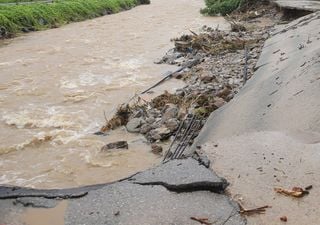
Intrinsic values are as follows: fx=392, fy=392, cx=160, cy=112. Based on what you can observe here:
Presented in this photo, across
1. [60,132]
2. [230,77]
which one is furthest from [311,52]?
[60,132]

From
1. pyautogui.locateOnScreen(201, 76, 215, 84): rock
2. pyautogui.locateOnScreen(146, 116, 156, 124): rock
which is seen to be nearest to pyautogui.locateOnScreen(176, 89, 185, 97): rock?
pyautogui.locateOnScreen(201, 76, 215, 84): rock

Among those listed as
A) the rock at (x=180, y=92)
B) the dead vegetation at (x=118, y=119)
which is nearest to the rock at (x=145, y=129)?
the dead vegetation at (x=118, y=119)

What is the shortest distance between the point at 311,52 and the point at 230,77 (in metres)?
2.44

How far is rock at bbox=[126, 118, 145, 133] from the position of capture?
8.42 m

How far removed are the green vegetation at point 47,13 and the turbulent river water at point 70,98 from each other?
1030 mm

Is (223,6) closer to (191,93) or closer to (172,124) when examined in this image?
(191,93)

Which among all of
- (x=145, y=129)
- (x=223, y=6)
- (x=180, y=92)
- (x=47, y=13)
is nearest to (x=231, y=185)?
(x=145, y=129)

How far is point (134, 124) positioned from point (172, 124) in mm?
932

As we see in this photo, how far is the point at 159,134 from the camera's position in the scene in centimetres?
783

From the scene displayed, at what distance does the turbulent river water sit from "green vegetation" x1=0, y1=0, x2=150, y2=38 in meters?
1.03

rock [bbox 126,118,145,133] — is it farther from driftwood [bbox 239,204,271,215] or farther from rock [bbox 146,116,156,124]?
driftwood [bbox 239,204,271,215]

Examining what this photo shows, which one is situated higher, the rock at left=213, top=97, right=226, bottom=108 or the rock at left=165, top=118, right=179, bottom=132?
the rock at left=213, top=97, right=226, bottom=108

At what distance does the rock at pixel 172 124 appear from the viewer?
26.2 feet

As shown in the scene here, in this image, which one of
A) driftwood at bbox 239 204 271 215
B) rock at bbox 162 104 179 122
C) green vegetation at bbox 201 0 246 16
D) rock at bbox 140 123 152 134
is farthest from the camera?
green vegetation at bbox 201 0 246 16
